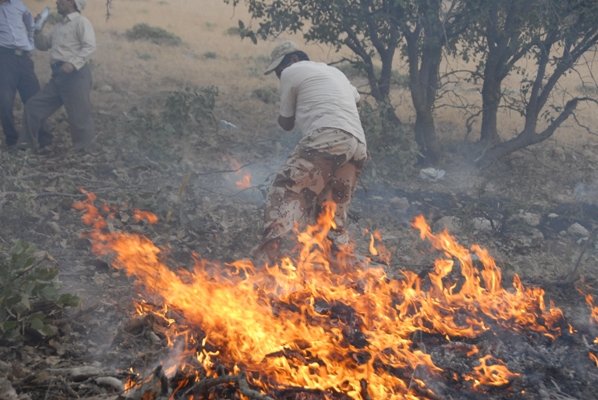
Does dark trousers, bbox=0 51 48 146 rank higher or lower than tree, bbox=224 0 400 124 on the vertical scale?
lower

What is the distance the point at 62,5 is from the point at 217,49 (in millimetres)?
10008

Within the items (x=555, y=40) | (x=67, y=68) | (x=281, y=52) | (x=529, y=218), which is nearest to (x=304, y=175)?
(x=281, y=52)

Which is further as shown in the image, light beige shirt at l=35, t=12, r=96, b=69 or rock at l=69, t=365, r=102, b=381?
light beige shirt at l=35, t=12, r=96, b=69

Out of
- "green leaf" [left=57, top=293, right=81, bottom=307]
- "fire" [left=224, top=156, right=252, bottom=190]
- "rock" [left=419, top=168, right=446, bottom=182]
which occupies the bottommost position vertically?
"fire" [left=224, top=156, right=252, bottom=190]

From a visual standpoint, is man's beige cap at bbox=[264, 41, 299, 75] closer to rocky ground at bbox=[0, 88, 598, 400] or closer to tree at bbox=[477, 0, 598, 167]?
rocky ground at bbox=[0, 88, 598, 400]

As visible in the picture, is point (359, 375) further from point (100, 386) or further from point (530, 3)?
point (530, 3)

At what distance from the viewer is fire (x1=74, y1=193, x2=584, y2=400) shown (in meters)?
3.65

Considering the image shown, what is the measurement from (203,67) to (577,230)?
957cm

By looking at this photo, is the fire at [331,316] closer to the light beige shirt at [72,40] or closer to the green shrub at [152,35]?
the light beige shirt at [72,40]

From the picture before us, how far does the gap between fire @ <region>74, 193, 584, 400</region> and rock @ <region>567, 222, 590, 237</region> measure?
2.78 metres

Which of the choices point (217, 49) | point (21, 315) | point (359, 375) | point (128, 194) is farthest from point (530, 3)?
point (217, 49)

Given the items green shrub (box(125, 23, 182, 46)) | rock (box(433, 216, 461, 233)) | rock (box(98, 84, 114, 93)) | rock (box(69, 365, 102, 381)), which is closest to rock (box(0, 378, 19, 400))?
rock (box(69, 365, 102, 381))

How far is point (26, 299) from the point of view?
379cm

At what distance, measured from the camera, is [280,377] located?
141 inches
